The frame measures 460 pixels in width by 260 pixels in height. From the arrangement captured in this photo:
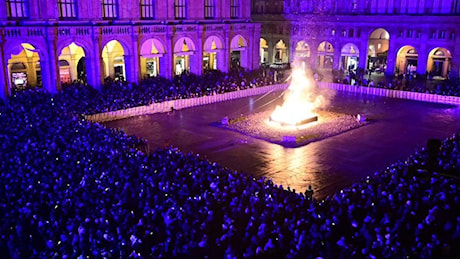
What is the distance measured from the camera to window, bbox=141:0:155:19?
39.0m

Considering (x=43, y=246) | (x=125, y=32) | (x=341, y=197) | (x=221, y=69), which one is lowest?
(x=43, y=246)

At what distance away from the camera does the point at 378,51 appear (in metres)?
54.8

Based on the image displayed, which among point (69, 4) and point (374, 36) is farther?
point (374, 36)

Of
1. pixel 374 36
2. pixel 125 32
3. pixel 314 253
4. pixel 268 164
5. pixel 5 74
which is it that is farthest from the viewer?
pixel 374 36

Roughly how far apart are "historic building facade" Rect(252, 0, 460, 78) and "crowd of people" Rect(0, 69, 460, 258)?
3168 cm

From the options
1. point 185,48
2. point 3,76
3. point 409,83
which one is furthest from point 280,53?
point 3,76

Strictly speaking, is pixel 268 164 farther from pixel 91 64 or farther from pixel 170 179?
pixel 91 64

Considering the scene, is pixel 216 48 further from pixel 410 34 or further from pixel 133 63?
pixel 410 34

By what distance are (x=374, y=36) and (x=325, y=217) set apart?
4467 cm

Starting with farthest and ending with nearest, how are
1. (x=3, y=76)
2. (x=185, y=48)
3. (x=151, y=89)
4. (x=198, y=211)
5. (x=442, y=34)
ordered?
(x=442, y=34), (x=185, y=48), (x=151, y=89), (x=3, y=76), (x=198, y=211)

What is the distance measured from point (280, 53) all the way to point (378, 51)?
13350mm

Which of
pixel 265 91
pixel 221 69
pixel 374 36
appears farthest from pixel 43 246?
pixel 374 36

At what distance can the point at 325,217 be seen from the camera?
13820 mm

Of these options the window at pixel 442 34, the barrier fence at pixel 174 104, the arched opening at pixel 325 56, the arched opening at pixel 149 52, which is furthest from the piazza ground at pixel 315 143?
the arched opening at pixel 325 56
